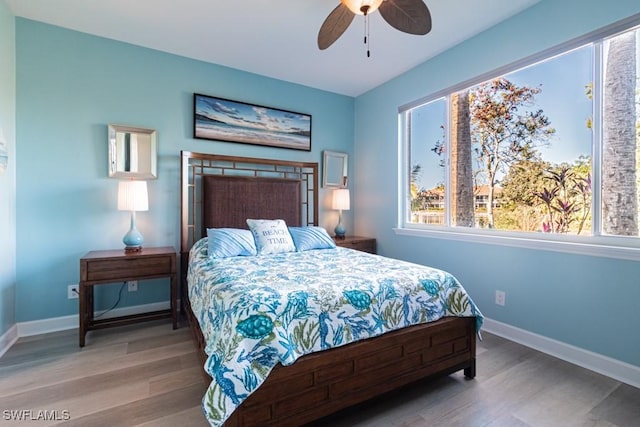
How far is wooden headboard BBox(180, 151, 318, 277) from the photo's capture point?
3066 mm

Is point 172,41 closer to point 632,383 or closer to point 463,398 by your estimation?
point 463,398

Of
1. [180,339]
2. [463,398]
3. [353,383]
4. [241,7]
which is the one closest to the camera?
[353,383]

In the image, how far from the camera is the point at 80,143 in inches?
105

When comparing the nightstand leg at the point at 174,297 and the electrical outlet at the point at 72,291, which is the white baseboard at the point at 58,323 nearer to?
the electrical outlet at the point at 72,291

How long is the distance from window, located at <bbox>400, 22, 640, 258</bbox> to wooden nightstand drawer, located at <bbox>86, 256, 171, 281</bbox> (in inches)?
104

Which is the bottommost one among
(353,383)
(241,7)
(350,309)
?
(353,383)

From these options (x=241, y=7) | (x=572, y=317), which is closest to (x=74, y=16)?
(x=241, y=7)

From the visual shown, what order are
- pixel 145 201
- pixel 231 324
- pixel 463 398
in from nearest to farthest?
1. pixel 231 324
2. pixel 463 398
3. pixel 145 201

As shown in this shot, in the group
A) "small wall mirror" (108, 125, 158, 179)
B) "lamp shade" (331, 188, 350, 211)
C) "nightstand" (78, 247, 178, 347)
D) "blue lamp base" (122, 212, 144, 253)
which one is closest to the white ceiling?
"small wall mirror" (108, 125, 158, 179)

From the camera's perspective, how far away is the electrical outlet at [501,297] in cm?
250

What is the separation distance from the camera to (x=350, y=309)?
1.52 meters

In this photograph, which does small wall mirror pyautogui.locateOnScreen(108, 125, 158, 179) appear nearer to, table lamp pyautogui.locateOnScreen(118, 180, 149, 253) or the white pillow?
table lamp pyautogui.locateOnScreen(118, 180, 149, 253)

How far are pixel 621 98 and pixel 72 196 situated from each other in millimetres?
4269

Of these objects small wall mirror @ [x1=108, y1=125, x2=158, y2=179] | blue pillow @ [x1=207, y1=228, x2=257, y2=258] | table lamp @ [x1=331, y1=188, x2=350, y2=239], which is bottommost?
blue pillow @ [x1=207, y1=228, x2=257, y2=258]
